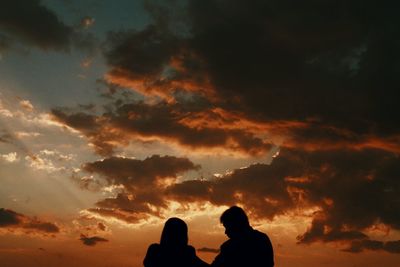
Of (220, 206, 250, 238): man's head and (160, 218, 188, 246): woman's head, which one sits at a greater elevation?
(220, 206, 250, 238): man's head

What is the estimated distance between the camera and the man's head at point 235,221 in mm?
11398

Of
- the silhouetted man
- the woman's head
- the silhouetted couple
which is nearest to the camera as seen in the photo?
the woman's head

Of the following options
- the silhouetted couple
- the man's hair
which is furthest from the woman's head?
the man's hair

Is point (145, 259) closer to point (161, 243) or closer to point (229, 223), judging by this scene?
point (161, 243)

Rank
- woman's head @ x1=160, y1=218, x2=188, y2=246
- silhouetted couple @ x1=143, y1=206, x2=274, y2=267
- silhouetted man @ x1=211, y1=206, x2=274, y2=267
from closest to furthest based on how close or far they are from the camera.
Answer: woman's head @ x1=160, y1=218, x2=188, y2=246 → silhouetted couple @ x1=143, y1=206, x2=274, y2=267 → silhouetted man @ x1=211, y1=206, x2=274, y2=267

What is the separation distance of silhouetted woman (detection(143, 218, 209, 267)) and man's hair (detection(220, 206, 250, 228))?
2.60 ft

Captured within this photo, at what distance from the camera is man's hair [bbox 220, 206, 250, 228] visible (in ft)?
37.4

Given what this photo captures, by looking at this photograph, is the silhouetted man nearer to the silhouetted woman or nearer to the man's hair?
the man's hair

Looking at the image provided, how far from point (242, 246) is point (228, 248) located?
258 mm

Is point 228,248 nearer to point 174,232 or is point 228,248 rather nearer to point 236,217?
point 236,217

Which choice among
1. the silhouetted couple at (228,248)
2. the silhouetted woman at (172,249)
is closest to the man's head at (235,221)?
the silhouetted couple at (228,248)

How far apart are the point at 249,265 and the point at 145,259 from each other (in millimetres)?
1777

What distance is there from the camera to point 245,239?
1136 cm

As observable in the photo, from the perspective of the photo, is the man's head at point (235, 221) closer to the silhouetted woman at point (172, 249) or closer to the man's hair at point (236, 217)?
the man's hair at point (236, 217)
